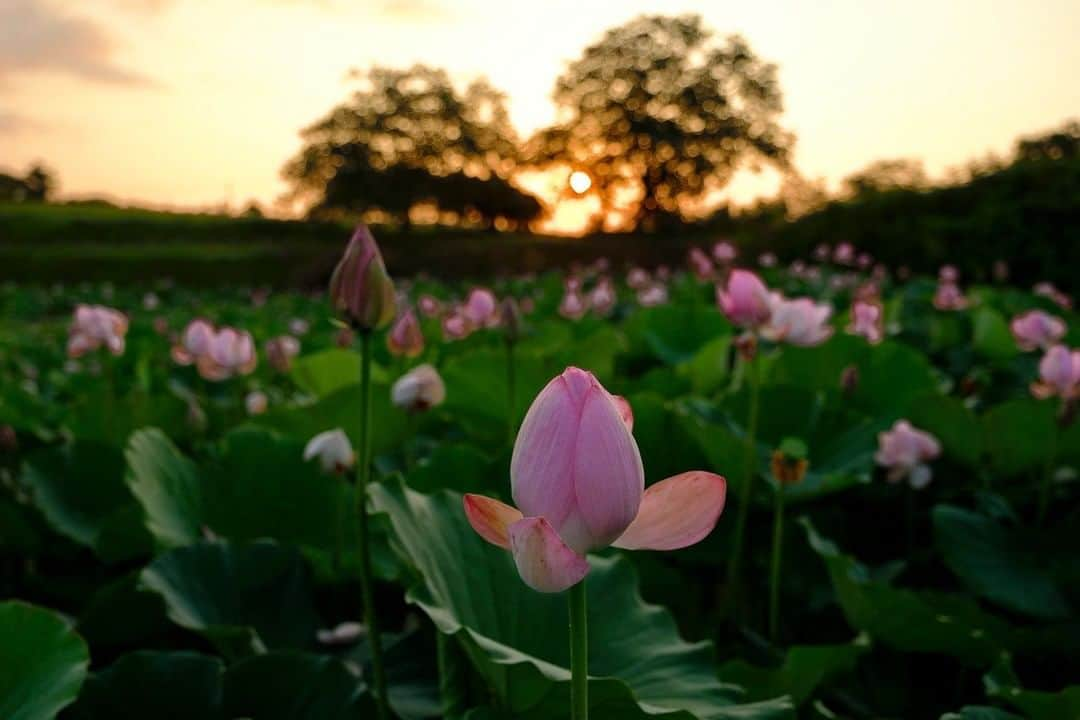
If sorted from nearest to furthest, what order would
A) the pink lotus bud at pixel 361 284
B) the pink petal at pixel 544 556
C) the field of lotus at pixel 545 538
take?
the pink petal at pixel 544 556 < the field of lotus at pixel 545 538 < the pink lotus bud at pixel 361 284

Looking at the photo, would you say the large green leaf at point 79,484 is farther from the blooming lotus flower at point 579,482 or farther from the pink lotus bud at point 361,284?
the blooming lotus flower at point 579,482

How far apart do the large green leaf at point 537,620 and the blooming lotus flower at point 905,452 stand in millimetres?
564

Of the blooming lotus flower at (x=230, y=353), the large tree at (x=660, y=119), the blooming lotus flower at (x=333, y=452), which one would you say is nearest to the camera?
the blooming lotus flower at (x=333, y=452)

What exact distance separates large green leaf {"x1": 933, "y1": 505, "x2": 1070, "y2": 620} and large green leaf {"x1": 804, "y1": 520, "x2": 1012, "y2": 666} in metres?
0.11

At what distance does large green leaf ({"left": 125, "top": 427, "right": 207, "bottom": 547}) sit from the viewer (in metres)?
1.04

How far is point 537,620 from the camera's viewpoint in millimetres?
756

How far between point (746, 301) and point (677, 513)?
2.84 ft

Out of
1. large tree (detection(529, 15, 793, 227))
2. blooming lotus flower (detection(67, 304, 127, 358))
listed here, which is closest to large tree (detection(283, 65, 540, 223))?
large tree (detection(529, 15, 793, 227))

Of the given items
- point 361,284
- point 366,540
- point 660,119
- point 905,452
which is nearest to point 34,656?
point 366,540

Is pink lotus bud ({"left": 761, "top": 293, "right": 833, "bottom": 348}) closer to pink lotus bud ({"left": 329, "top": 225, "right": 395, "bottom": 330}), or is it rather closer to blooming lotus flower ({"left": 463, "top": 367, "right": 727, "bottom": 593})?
pink lotus bud ({"left": 329, "top": 225, "right": 395, "bottom": 330})

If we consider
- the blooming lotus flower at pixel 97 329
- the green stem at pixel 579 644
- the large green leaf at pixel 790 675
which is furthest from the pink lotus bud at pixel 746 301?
the blooming lotus flower at pixel 97 329

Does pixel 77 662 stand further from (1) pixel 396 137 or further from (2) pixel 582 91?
(1) pixel 396 137

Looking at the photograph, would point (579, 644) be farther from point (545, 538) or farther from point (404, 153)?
point (404, 153)

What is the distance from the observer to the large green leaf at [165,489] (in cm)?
104
